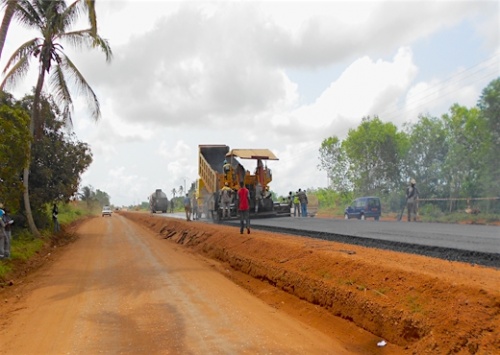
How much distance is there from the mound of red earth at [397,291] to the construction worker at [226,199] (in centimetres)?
1148

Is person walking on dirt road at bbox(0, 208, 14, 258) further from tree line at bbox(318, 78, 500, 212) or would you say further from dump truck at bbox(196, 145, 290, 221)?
tree line at bbox(318, 78, 500, 212)

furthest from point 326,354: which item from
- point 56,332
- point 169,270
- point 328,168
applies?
point 328,168

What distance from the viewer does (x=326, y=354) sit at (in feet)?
17.0

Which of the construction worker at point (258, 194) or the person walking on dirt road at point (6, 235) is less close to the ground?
the construction worker at point (258, 194)

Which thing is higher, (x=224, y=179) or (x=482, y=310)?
(x=224, y=179)

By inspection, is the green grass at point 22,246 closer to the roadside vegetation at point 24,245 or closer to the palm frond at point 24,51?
the roadside vegetation at point 24,245

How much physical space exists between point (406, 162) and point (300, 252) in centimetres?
3057

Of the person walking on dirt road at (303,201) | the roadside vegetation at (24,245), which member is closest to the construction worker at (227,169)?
the person walking on dirt road at (303,201)

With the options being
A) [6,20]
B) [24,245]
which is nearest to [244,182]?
[24,245]

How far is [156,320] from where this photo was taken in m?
6.41

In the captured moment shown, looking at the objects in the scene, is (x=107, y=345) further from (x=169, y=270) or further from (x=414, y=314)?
(x=169, y=270)

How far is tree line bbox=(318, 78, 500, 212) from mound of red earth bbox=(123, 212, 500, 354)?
21415 mm

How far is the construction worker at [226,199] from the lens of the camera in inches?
863

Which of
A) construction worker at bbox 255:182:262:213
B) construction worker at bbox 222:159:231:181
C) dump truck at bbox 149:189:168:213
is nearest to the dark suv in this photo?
construction worker at bbox 255:182:262:213
